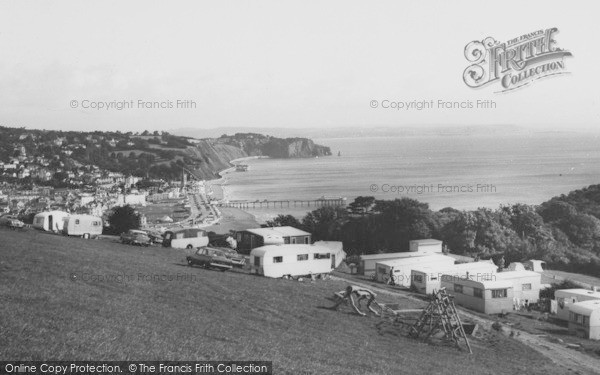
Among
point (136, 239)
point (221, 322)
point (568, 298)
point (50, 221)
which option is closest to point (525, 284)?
point (568, 298)

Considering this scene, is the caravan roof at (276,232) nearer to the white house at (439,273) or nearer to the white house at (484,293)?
the white house at (439,273)

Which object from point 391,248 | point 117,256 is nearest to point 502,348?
point 117,256

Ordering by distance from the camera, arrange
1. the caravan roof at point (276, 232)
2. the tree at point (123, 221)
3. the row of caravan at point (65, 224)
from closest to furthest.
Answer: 1. the caravan roof at point (276, 232)
2. the row of caravan at point (65, 224)
3. the tree at point (123, 221)

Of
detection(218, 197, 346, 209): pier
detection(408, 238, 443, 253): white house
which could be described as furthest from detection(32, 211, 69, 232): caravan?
detection(218, 197, 346, 209): pier

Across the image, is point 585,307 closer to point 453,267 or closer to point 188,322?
point 453,267

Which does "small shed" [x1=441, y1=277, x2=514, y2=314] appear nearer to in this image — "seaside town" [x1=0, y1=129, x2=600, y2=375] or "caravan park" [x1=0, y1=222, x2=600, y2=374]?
"seaside town" [x1=0, y1=129, x2=600, y2=375]

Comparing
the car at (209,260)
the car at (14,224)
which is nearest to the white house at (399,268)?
the car at (209,260)

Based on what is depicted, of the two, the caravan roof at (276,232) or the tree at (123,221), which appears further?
the tree at (123,221)
